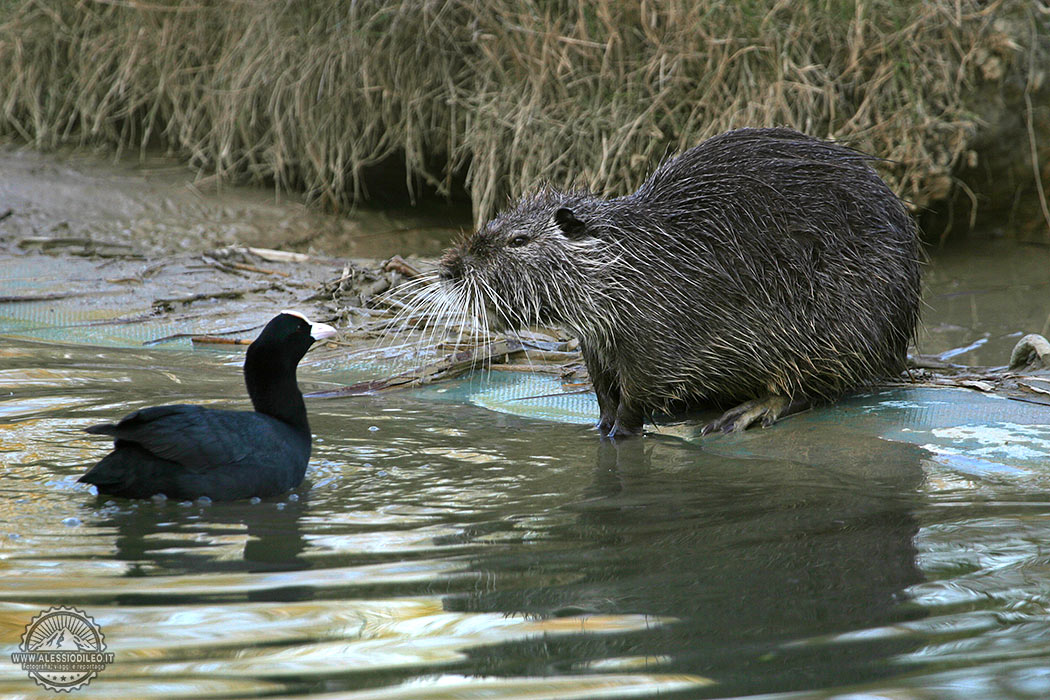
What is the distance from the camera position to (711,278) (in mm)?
4098

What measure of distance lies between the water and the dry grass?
121 inches

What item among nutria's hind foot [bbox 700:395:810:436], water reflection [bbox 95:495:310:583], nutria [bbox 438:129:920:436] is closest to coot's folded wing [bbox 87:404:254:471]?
water reflection [bbox 95:495:310:583]

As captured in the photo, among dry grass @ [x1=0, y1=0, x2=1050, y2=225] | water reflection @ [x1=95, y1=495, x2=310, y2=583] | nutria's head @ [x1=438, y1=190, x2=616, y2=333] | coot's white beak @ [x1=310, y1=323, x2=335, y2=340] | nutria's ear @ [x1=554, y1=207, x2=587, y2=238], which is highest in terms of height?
dry grass @ [x1=0, y1=0, x2=1050, y2=225]

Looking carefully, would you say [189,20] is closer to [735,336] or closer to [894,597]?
[735,336]

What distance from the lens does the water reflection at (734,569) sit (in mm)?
2066

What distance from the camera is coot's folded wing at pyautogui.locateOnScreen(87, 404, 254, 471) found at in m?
3.13

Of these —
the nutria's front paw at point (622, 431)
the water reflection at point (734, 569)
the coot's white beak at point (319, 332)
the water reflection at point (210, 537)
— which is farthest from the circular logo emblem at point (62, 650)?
the nutria's front paw at point (622, 431)

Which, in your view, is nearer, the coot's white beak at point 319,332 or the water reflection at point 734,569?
the water reflection at point 734,569

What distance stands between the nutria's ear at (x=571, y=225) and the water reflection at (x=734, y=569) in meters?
0.82

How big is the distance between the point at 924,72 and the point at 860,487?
427cm

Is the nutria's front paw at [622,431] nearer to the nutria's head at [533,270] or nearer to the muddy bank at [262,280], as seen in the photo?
the nutria's head at [533,270]

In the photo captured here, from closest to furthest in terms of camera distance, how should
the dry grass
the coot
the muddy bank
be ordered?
the coot
the muddy bank
the dry grass

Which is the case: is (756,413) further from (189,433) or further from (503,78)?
(503,78)

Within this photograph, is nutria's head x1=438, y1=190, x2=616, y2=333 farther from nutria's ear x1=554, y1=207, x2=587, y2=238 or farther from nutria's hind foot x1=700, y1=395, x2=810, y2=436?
nutria's hind foot x1=700, y1=395, x2=810, y2=436
